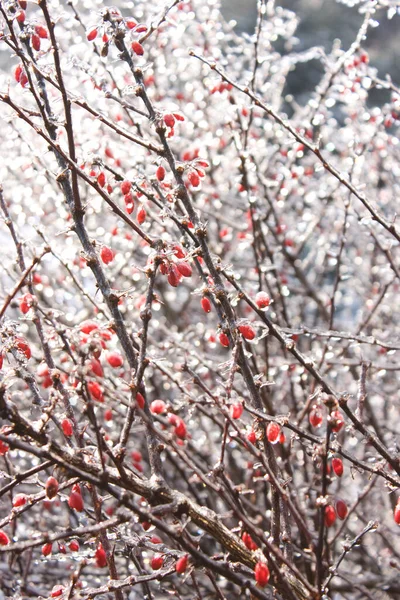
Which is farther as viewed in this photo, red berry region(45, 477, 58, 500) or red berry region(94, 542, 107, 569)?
red berry region(94, 542, 107, 569)

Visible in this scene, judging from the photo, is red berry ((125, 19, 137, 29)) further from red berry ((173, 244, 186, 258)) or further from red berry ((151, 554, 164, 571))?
red berry ((151, 554, 164, 571))

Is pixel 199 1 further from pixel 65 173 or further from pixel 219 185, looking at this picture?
pixel 65 173

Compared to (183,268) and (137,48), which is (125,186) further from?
(137,48)

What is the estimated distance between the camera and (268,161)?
17.2 ft

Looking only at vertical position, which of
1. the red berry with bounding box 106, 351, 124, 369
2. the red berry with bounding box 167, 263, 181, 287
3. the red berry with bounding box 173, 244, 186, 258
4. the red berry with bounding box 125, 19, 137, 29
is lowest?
the red berry with bounding box 106, 351, 124, 369

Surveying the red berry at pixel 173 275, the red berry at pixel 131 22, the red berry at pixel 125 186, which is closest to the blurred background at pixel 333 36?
the red berry at pixel 131 22

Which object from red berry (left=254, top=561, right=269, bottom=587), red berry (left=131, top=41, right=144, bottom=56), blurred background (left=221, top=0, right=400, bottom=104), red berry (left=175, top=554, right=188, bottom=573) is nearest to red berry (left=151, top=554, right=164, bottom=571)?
red berry (left=175, top=554, right=188, bottom=573)

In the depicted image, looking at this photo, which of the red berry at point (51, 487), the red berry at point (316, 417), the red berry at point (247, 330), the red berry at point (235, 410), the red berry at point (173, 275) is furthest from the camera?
the red berry at point (316, 417)

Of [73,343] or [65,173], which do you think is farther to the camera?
[65,173]

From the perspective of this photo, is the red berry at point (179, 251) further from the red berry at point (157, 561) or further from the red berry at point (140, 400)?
the red berry at point (157, 561)

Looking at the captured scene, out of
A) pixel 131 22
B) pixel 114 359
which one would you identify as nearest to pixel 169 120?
pixel 131 22

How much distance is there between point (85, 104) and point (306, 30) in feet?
25.1

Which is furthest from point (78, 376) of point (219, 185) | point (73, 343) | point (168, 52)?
point (168, 52)

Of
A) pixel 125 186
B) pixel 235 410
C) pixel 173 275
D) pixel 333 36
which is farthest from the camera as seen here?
pixel 333 36
